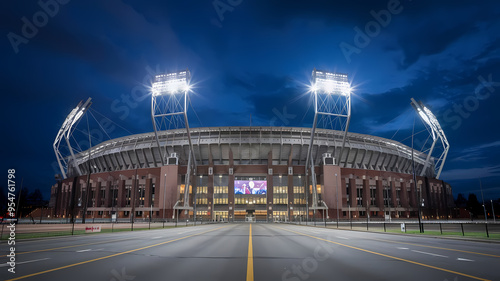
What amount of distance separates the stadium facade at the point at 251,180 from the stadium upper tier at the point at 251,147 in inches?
10.3

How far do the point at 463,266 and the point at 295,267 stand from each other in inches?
187

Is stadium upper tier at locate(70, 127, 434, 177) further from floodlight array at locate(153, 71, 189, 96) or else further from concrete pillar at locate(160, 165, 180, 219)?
floodlight array at locate(153, 71, 189, 96)

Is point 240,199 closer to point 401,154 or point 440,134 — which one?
point 401,154

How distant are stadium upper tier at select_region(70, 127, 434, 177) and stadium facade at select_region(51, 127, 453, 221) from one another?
261mm

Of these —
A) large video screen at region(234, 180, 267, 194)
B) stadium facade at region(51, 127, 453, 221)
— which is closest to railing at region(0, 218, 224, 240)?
→ stadium facade at region(51, 127, 453, 221)

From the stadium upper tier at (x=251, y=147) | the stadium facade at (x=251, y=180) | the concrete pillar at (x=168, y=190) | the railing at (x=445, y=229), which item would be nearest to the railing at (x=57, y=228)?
the railing at (x=445, y=229)

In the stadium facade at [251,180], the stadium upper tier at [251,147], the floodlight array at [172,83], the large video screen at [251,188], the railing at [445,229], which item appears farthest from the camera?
the stadium upper tier at [251,147]

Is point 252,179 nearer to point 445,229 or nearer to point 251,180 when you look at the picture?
point 251,180

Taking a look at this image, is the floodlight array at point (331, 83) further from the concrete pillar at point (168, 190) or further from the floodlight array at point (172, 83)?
the concrete pillar at point (168, 190)

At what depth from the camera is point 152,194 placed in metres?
79.4

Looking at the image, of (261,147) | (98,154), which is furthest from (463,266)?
(98,154)

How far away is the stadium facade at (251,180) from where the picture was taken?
75.9 m

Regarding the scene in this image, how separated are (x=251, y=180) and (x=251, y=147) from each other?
8572 mm

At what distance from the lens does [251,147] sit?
81375 mm
